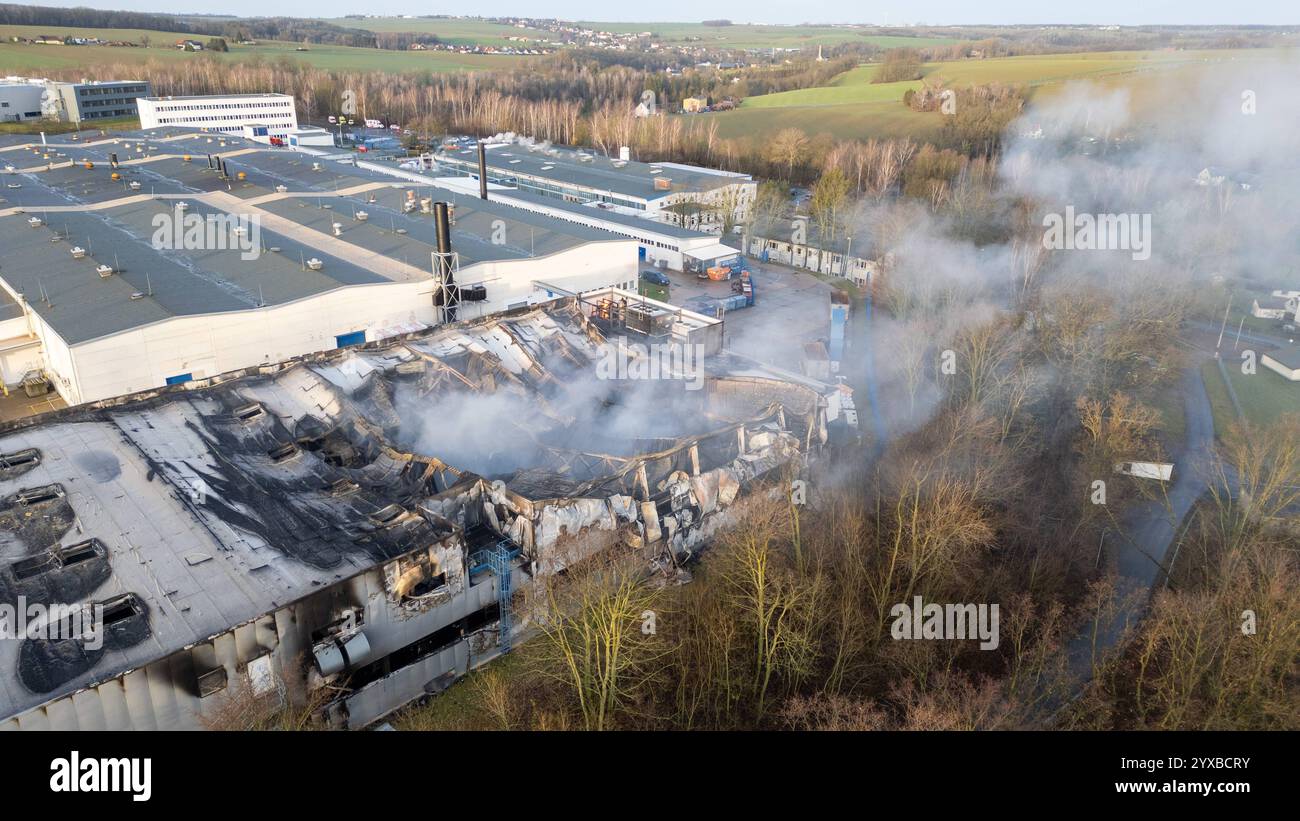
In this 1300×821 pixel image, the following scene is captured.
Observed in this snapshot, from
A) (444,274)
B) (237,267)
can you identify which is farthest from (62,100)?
(444,274)

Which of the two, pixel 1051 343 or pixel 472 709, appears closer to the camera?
pixel 472 709

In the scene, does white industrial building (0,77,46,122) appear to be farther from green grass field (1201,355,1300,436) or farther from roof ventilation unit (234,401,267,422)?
green grass field (1201,355,1300,436)

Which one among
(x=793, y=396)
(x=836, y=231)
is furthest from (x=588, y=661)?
(x=836, y=231)

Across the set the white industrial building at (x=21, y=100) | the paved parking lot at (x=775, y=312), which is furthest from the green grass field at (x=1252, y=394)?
the white industrial building at (x=21, y=100)

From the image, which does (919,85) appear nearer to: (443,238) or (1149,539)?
(443,238)

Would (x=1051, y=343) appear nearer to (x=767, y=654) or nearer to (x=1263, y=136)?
(x=767, y=654)

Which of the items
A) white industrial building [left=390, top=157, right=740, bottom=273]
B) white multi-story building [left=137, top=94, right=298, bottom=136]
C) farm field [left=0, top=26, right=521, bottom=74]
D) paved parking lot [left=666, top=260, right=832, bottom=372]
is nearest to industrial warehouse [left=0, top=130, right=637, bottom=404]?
paved parking lot [left=666, top=260, right=832, bottom=372]
